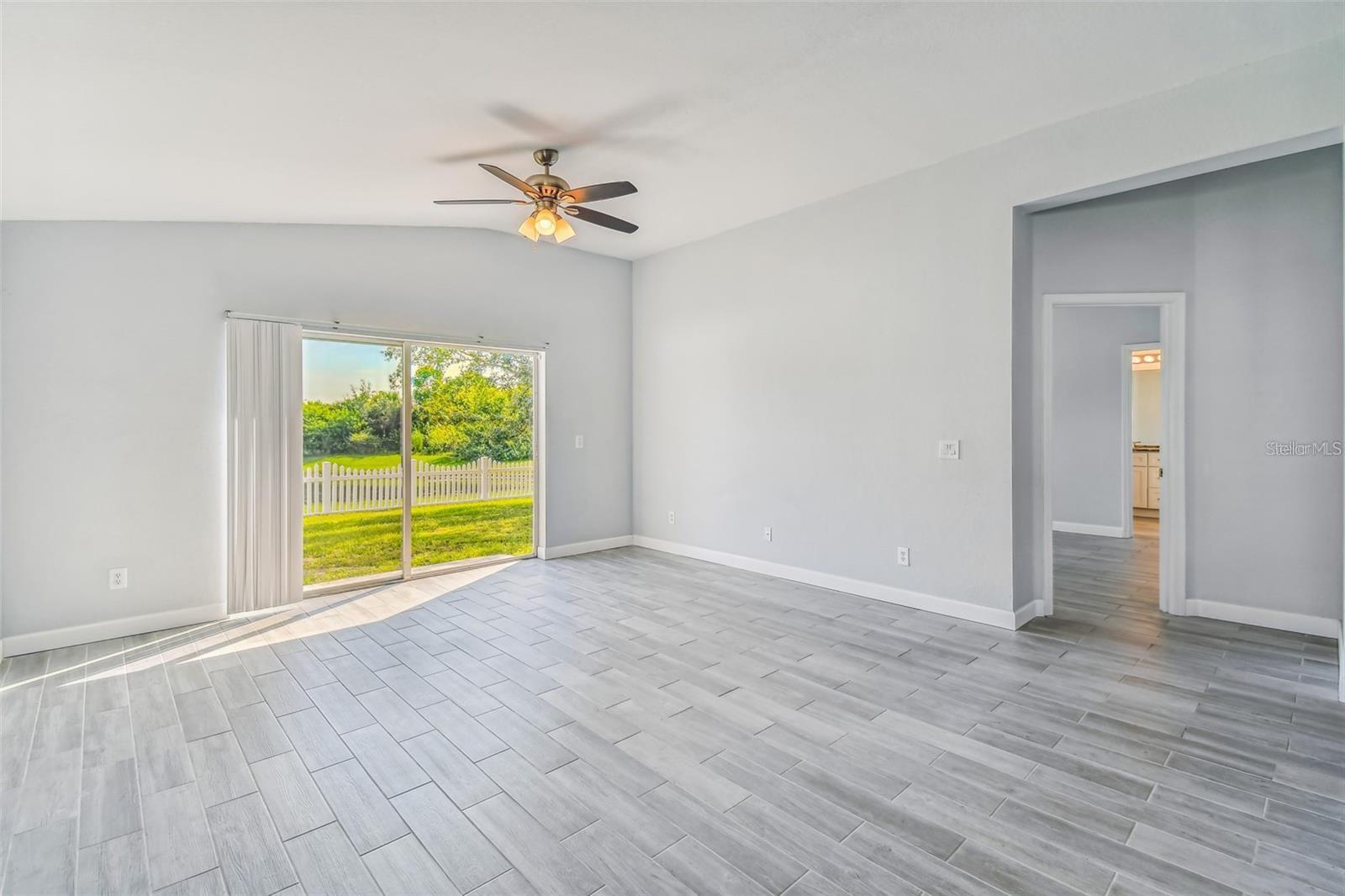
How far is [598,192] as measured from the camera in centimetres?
349

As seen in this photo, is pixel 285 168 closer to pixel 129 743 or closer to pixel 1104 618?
pixel 129 743

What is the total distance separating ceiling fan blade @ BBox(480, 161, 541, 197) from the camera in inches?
124

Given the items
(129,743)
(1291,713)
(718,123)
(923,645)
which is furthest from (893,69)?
(129,743)

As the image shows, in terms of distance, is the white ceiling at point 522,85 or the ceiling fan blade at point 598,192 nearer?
the white ceiling at point 522,85

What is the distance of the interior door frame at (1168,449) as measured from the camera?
167 inches

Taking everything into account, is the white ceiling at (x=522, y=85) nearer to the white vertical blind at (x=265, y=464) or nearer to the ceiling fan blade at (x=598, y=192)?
the ceiling fan blade at (x=598, y=192)

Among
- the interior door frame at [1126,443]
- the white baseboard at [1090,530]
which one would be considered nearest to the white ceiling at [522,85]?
the interior door frame at [1126,443]

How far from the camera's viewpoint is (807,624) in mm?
4074

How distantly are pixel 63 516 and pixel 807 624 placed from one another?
4887mm

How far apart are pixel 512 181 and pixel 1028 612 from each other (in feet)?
14.2

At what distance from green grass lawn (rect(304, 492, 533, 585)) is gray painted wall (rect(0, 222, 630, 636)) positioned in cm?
72

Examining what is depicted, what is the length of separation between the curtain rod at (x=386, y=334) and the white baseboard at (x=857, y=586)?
8.53 ft

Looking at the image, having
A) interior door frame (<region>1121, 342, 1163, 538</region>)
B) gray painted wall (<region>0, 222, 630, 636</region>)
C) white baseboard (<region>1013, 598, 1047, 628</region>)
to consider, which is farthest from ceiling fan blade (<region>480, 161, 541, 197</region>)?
interior door frame (<region>1121, 342, 1163, 538</region>)

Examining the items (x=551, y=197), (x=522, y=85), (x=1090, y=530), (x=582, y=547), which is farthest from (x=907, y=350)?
(x=1090, y=530)
